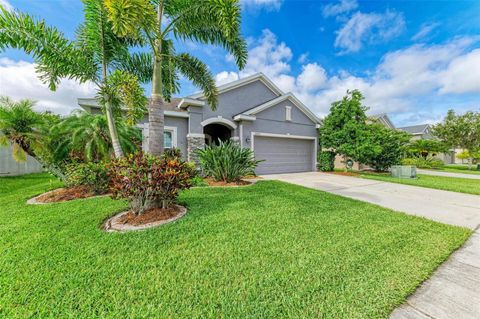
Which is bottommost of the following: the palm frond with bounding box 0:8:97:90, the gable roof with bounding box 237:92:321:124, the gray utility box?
the gray utility box

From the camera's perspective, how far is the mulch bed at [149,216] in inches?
150

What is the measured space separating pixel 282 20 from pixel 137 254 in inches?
476

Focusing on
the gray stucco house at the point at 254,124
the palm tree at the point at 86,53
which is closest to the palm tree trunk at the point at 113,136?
the palm tree at the point at 86,53

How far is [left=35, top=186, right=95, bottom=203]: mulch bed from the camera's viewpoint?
5673 mm

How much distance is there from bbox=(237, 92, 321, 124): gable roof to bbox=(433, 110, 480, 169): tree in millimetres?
Answer: 18333

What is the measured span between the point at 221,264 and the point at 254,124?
32.1ft

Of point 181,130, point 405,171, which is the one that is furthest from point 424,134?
point 181,130

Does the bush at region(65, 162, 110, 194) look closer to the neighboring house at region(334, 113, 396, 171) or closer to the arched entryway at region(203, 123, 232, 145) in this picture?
the arched entryway at region(203, 123, 232, 145)

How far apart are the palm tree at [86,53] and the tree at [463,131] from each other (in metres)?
30.1

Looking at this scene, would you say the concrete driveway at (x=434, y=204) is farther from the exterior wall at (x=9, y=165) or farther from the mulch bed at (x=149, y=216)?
the exterior wall at (x=9, y=165)

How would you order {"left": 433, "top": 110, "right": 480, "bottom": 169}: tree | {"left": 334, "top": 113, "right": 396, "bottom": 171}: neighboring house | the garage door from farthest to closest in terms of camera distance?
{"left": 433, "top": 110, "right": 480, "bottom": 169}: tree → {"left": 334, "top": 113, "right": 396, "bottom": 171}: neighboring house → the garage door

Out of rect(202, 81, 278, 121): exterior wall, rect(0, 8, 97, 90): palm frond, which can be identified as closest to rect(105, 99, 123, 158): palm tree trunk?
rect(0, 8, 97, 90): palm frond

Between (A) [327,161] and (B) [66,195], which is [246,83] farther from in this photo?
(B) [66,195]

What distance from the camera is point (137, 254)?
2.74 m
